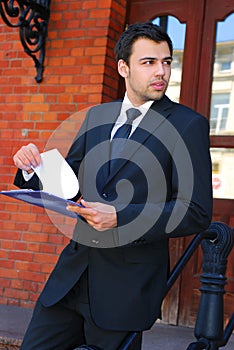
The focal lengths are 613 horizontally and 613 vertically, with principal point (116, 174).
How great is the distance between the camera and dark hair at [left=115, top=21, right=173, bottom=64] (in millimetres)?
2268

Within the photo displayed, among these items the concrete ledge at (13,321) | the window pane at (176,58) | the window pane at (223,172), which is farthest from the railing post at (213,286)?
the window pane at (176,58)

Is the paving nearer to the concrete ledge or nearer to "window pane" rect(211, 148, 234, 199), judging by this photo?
the concrete ledge

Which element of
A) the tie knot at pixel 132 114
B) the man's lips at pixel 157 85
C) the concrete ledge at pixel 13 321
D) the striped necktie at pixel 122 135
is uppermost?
the man's lips at pixel 157 85

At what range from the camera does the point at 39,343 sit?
2.30 meters

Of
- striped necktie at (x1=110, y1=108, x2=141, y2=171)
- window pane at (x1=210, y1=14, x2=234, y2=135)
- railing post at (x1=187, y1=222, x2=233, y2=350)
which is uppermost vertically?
window pane at (x1=210, y1=14, x2=234, y2=135)

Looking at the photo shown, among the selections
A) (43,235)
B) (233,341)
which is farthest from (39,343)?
(43,235)

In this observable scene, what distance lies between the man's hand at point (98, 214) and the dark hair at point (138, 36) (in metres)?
0.64

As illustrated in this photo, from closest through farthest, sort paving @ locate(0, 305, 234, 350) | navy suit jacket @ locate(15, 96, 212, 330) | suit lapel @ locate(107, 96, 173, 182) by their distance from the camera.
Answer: navy suit jacket @ locate(15, 96, 212, 330), suit lapel @ locate(107, 96, 173, 182), paving @ locate(0, 305, 234, 350)

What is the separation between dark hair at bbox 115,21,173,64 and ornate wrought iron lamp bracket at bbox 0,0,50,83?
2.59 meters

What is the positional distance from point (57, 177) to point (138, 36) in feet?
1.99

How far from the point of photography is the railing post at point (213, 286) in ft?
9.18

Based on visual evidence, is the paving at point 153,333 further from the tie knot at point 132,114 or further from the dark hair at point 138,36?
the dark hair at point 138,36

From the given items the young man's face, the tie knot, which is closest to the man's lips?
the young man's face

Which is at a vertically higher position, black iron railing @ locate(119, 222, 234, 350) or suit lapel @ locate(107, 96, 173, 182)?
suit lapel @ locate(107, 96, 173, 182)
